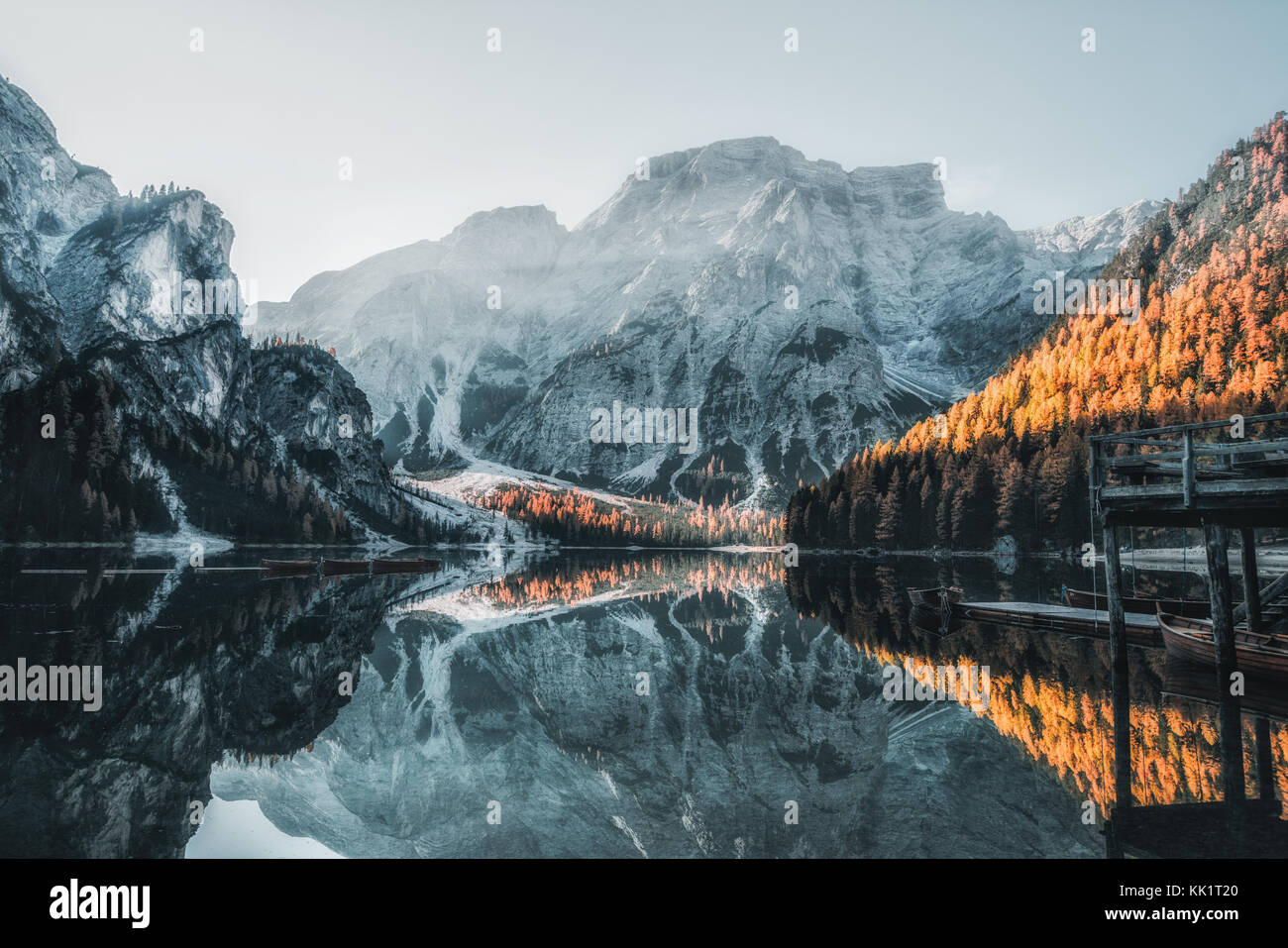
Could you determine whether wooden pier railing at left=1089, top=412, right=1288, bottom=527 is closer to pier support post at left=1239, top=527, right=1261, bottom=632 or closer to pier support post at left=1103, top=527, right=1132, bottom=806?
pier support post at left=1103, top=527, right=1132, bottom=806

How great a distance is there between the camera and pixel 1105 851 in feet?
40.2

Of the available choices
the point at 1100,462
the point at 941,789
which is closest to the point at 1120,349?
the point at 1100,462

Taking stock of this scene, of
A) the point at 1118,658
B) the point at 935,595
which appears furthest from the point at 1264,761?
the point at 935,595

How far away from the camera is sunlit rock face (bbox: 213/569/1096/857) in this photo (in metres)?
13.9

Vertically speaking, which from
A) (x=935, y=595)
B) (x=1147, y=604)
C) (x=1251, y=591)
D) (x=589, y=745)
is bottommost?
(x=1147, y=604)

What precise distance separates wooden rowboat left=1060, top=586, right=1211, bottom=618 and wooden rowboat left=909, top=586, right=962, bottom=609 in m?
7.68

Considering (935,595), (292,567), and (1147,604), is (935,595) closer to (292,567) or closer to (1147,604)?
(1147,604)

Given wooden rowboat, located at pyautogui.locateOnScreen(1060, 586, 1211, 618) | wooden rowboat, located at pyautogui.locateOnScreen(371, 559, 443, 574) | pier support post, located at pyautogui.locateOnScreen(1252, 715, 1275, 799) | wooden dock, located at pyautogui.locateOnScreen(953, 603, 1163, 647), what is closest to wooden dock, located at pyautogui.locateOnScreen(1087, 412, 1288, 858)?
pier support post, located at pyautogui.locateOnScreen(1252, 715, 1275, 799)

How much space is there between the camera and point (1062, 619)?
4119 centimetres

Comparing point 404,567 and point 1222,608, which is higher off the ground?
point 1222,608

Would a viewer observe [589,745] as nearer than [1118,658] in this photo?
Yes

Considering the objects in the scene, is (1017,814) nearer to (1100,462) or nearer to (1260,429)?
(1100,462)

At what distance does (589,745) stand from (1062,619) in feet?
105
